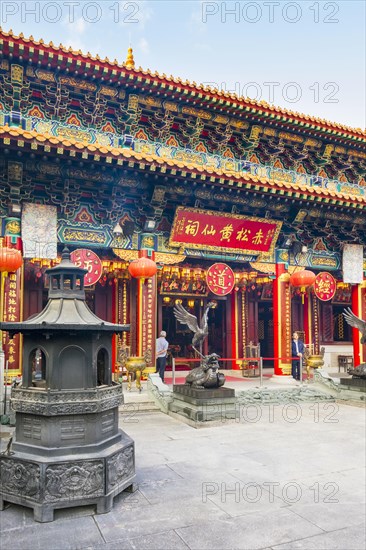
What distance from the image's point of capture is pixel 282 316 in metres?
11.9

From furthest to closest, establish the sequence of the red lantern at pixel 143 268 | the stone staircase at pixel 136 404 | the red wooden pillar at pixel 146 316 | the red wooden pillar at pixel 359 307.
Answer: the red wooden pillar at pixel 359 307
the red wooden pillar at pixel 146 316
the red lantern at pixel 143 268
the stone staircase at pixel 136 404

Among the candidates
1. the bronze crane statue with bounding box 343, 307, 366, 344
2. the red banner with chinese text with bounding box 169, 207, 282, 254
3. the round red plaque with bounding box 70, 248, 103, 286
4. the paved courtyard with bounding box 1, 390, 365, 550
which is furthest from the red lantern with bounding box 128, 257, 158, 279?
the bronze crane statue with bounding box 343, 307, 366, 344

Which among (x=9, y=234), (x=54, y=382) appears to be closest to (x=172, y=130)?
(x=9, y=234)

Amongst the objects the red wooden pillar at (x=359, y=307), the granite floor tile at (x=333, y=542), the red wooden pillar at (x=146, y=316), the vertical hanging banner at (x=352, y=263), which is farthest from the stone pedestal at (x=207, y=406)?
the red wooden pillar at (x=359, y=307)

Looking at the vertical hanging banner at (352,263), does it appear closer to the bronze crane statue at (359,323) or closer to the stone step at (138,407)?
the bronze crane statue at (359,323)

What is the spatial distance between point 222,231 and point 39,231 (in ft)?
15.2

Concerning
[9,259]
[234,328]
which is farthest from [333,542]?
[234,328]

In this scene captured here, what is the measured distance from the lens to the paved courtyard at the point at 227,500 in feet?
10.8

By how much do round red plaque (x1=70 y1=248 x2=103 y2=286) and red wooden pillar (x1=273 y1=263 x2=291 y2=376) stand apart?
5.29 metres

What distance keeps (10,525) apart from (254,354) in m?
11.0

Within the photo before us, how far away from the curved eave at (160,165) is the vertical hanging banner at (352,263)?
2.01 meters

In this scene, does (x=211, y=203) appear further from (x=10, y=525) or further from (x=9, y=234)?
(x=10, y=525)

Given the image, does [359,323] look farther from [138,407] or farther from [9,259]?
[9,259]

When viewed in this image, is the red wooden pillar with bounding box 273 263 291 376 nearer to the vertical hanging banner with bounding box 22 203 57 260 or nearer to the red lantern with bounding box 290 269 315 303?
the red lantern with bounding box 290 269 315 303
